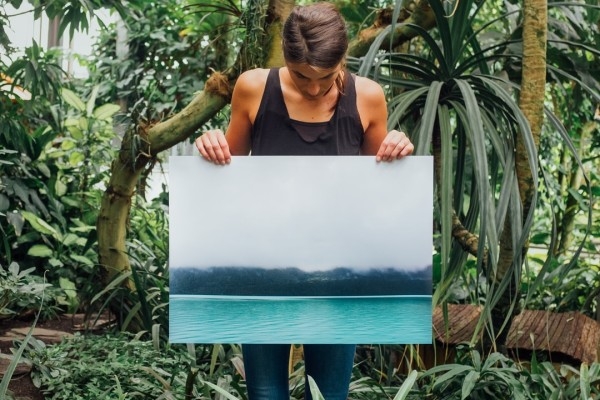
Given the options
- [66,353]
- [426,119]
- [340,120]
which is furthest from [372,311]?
[66,353]

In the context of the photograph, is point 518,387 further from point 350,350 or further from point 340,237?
point 340,237

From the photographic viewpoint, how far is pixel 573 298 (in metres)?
4.11

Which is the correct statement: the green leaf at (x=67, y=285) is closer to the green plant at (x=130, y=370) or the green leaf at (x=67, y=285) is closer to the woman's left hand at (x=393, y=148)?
the green plant at (x=130, y=370)

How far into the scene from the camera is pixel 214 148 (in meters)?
1.35

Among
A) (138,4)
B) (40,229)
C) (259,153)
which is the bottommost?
(40,229)

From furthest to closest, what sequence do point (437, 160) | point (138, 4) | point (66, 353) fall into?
point (138, 4), point (66, 353), point (437, 160)

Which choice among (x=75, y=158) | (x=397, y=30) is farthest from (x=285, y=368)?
(x=75, y=158)

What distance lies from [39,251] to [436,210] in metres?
2.01

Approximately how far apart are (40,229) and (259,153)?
303 centimetres

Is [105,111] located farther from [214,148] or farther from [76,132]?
[214,148]

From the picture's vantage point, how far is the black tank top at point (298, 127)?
144 cm

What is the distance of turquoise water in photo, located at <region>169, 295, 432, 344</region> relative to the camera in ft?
4.47

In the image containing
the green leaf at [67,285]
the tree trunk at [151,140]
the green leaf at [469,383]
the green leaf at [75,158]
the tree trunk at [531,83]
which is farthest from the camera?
the green leaf at [75,158]

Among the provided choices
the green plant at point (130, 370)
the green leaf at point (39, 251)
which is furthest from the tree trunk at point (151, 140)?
the green leaf at point (39, 251)
